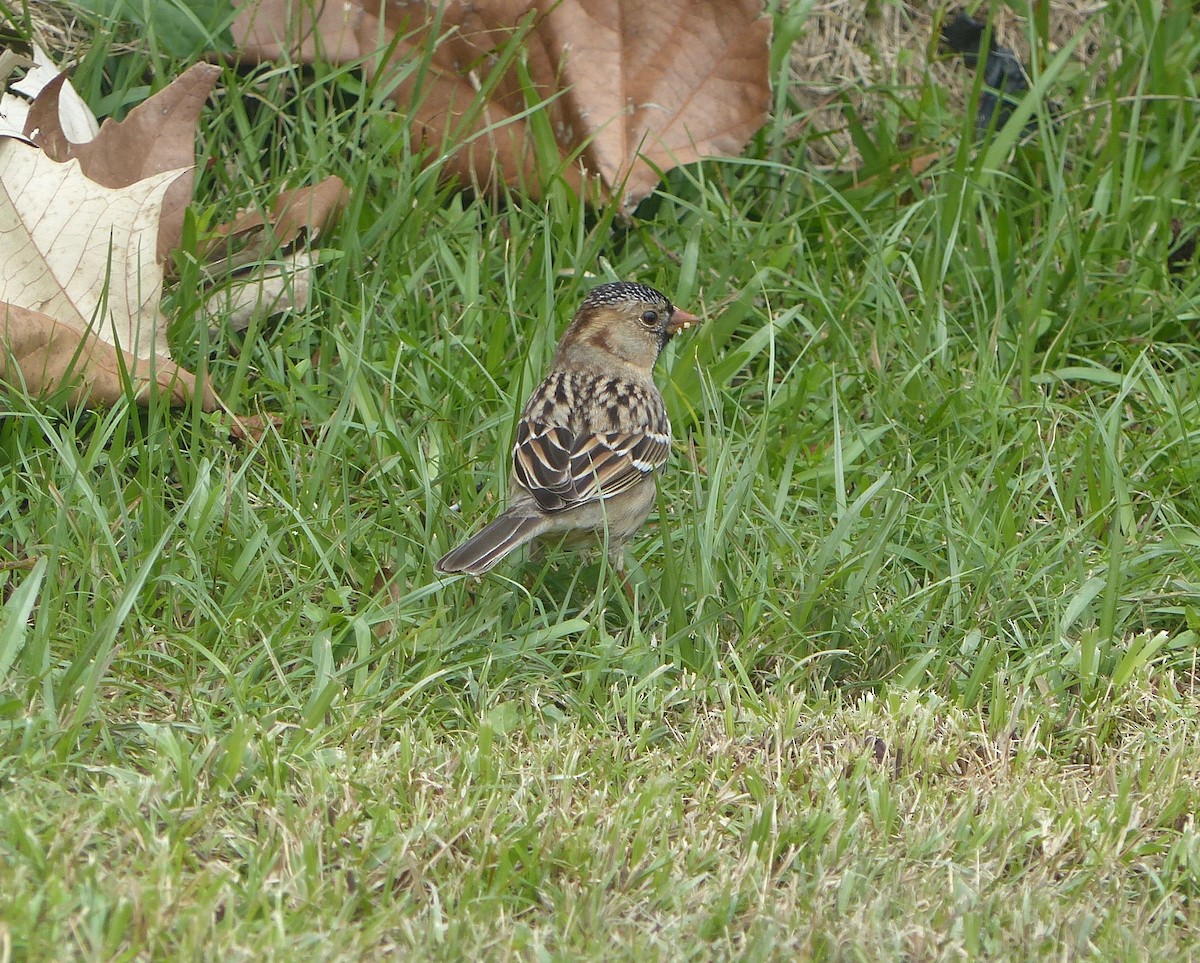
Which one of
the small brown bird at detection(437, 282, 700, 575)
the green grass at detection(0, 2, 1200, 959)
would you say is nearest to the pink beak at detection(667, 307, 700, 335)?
the small brown bird at detection(437, 282, 700, 575)

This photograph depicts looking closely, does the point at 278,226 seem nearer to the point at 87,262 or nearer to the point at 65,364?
the point at 87,262

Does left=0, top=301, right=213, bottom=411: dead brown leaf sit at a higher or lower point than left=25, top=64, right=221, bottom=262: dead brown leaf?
lower

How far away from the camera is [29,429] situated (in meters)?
5.00

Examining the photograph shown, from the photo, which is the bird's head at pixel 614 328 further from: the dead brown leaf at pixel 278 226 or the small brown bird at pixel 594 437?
the dead brown leaf at pixel 278 226

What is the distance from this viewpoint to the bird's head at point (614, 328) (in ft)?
18.0

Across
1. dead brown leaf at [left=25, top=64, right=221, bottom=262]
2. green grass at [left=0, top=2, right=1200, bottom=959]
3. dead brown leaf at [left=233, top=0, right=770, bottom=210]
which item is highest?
dead brown leaf at [left=25, top=64, right=221, bottom=262]

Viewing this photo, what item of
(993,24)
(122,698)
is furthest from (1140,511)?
(122,698)

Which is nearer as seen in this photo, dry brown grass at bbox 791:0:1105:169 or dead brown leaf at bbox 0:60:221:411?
dead brown leaf at bbox 0:60:221:411

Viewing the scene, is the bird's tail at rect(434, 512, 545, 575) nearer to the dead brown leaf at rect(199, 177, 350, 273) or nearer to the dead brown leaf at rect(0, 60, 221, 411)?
the dead brown leaf at rect(0, 60, 221, 411)

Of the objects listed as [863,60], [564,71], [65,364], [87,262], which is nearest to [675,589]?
[65,364]

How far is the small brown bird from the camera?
15.6 feet

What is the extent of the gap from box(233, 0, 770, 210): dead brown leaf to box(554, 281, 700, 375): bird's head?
2.64ft

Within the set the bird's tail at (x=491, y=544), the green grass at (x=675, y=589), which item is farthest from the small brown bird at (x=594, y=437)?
the green grass at (x=675, y=589)

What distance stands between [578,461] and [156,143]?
196 cm
